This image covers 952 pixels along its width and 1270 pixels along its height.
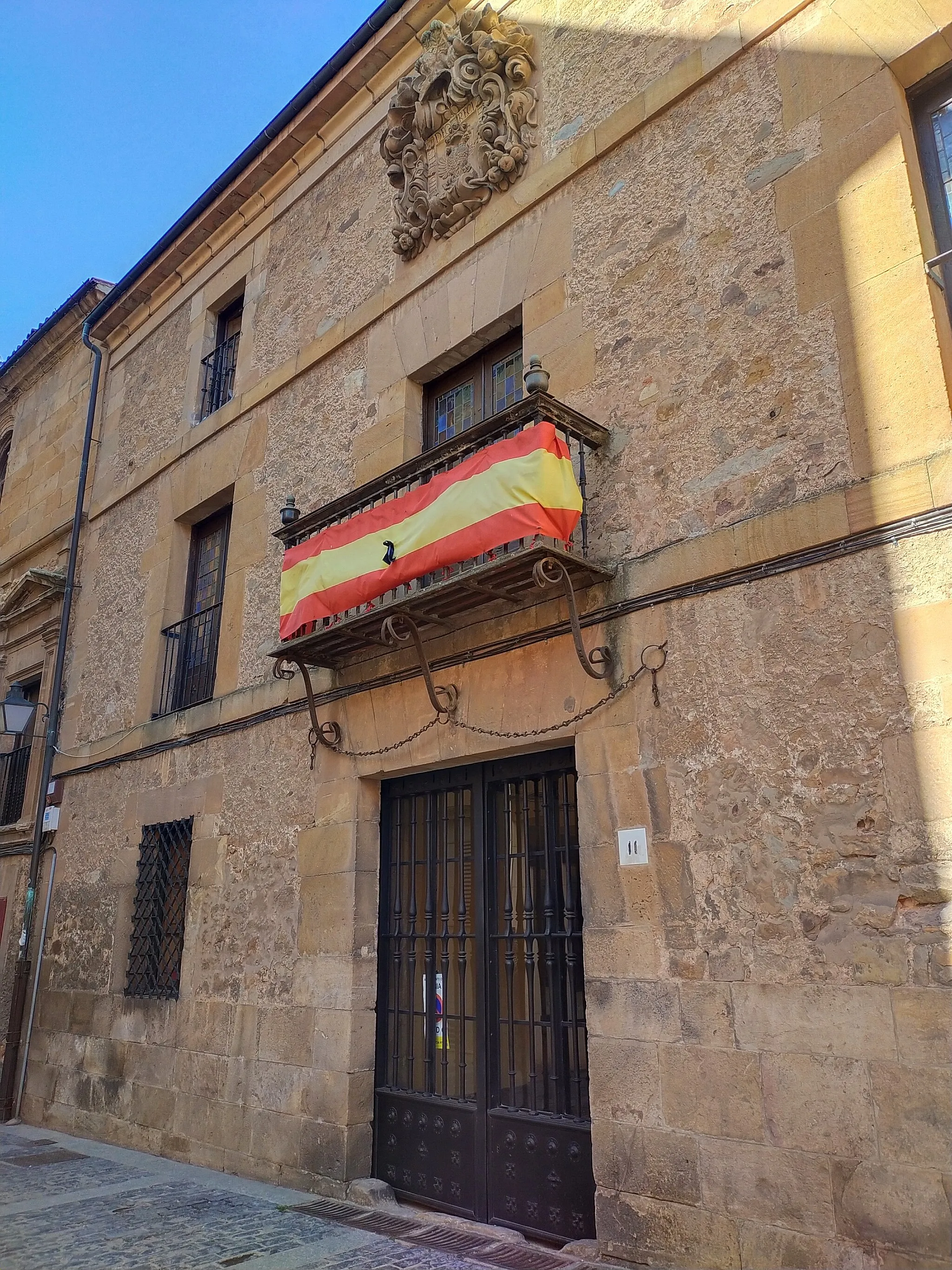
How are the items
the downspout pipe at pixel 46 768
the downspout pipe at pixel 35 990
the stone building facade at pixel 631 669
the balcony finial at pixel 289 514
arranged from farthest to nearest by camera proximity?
the downspout pipe at pixel 46 768 < the downspout pipe at pixel 35 990 < the balcony finial at pixel 289 514 < the stone building facade at pixel 631 669

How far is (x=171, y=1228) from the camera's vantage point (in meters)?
4.69

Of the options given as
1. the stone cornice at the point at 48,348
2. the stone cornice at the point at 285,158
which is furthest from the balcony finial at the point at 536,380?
the stone cornice at the point at 48,348

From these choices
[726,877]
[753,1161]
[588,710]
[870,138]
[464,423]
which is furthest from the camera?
[464,423]

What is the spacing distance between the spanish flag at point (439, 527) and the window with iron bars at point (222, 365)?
352cm

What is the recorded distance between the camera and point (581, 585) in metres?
4.70

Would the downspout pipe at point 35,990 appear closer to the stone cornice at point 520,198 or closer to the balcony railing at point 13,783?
the balcony railing at point 13,783

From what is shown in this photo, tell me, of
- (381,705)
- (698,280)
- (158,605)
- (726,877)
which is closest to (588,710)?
(726,877)

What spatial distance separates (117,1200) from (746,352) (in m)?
5.60

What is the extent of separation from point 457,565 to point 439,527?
654mm

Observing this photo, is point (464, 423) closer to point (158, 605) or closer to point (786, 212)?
point (786, 212)

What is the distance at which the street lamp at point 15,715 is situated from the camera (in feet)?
29.6

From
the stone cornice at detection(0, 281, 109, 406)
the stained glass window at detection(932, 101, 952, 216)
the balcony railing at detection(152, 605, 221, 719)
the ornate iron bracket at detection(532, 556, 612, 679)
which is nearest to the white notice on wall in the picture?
the ornate iron bracket at detection(532, 556, 612, 679)

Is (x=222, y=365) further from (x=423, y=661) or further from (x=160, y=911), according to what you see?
(x=423, y=661)

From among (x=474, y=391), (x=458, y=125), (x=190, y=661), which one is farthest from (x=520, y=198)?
(x=190, y=661)
